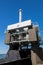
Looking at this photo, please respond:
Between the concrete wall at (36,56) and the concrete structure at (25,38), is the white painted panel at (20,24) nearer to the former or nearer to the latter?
the concrete structure at (25,38)

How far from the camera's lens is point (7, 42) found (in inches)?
1305

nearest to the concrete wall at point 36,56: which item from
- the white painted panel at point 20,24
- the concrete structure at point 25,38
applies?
the concrete structure at point 25,38

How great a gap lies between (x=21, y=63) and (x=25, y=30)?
614 centimetres

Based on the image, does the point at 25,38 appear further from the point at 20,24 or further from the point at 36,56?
the point at 36,56

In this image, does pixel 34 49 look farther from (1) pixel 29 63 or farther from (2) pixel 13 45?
(2) pixel 13 45

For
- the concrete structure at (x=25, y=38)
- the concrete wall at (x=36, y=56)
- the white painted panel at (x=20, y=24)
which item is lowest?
the concrete wall at (x=36, y=56)

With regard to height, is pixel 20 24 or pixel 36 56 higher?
pixel 20 24

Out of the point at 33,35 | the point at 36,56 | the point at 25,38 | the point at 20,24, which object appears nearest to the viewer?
the point at 33,35

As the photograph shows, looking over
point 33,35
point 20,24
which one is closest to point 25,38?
point 33,35

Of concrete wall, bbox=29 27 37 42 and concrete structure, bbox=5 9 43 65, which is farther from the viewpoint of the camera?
concrete structure, bbox=5 9 43 65

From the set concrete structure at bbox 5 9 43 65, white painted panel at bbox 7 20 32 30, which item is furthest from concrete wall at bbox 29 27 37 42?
white painted panel at bbox 7 20 32 30

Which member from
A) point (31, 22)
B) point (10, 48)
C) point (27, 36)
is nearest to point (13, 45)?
point (10, 48)

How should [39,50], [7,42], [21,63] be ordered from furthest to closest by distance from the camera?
1. [7,42]
2. [39,50]
3. [21,63]

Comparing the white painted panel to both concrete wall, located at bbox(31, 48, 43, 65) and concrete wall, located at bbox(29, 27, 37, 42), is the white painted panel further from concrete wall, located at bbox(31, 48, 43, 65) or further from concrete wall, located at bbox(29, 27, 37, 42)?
concrete wall, located at bbox(31, 48, 43, 65)
